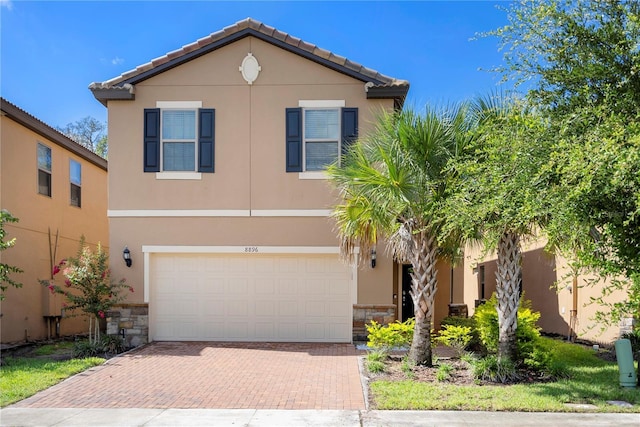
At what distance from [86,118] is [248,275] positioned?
24935 millimetres

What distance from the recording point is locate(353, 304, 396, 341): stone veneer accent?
13086 millimetres

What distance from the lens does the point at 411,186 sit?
31.1ft

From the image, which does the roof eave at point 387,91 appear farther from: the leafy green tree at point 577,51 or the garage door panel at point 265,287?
the leafy green tree at point 577,51

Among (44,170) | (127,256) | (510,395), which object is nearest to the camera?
(510,395)

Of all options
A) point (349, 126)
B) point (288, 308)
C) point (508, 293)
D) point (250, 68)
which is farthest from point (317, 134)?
point (508, 293)

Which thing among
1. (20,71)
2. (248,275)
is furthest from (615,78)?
(20,71)

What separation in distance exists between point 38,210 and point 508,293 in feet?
40.0

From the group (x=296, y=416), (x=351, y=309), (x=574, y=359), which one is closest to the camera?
(x=296, y=416)

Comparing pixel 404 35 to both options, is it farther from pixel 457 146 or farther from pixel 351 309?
pixel 351 309

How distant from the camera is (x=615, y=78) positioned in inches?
259

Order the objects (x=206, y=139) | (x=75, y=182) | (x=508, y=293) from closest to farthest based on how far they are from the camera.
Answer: (x=508, y=293)
(x=206, y=139)
(x=75, y=182)

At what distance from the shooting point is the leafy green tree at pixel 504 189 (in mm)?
6746

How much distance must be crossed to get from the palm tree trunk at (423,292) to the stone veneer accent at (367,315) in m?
2.96

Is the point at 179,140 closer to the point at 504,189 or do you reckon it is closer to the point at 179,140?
the point at 179,140
